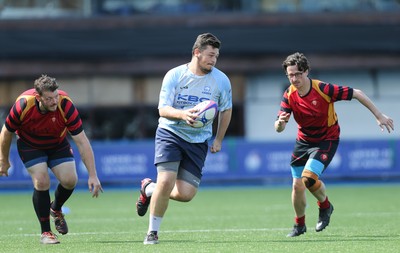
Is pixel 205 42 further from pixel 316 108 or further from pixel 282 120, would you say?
pixel 316 108

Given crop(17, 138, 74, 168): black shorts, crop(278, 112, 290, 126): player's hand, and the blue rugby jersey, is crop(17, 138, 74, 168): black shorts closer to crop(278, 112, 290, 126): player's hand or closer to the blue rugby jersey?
the blue rugby jersey

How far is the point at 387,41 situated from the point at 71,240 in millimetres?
17664

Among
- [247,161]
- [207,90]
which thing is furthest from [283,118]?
[247,161]

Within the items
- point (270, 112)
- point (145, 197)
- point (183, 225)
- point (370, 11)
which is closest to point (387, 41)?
point (370, 11)

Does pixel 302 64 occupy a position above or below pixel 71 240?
above

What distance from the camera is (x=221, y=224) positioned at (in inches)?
499

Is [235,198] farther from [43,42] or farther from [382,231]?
[43,42]

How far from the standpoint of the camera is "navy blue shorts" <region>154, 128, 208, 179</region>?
9773 millimetres

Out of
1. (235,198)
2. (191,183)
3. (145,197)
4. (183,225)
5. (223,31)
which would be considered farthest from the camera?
(223,31)

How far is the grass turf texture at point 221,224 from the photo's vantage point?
9.54 m

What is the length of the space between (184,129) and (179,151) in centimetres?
24

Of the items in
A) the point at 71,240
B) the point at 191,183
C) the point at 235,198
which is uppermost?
the point at 191,183

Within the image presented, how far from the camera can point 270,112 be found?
2742cm

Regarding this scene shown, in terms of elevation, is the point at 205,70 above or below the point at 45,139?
above
